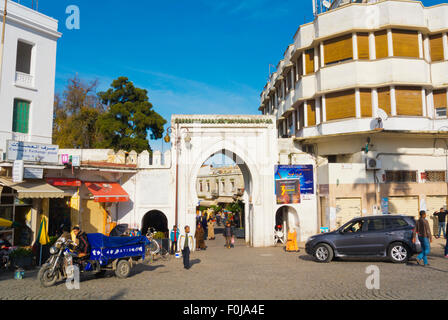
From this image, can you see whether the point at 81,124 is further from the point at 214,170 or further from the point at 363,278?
the point at 363,278

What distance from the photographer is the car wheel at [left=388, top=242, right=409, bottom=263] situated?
41.1 ft

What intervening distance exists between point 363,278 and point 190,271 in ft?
18.3

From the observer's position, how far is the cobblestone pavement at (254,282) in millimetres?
8352

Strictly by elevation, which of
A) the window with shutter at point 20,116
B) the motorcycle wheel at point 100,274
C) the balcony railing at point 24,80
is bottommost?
the motorcycle wheel at point 100,274

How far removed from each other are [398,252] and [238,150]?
31.3 feet

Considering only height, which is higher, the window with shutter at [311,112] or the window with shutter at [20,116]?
the window with shutter at [311,112]

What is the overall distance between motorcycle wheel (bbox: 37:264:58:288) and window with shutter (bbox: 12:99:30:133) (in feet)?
35.5

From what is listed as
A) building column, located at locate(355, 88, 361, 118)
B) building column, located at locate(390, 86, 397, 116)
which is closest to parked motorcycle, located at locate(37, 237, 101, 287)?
building column, located at locate(355, 88, 361, 118)

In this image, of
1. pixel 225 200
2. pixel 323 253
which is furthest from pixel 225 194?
pixel 323 253

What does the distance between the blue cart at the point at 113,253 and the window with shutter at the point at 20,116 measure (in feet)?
34.1

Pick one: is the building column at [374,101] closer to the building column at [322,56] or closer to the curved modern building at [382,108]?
the curved modern building at [382,108]

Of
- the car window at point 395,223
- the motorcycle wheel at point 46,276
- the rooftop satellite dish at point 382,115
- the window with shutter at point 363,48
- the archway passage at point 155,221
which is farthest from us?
the archway passage at point 155,221

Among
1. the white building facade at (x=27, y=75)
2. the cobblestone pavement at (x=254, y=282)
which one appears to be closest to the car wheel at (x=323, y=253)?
the cobblestone pavement at (x=254, y=282)

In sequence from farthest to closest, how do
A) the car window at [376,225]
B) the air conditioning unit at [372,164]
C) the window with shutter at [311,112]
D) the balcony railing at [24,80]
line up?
the window with shutter at [311,112] < the air conditioning unit at [372,164] < the balcony railing at [24,80] < the car window at [376,225]
